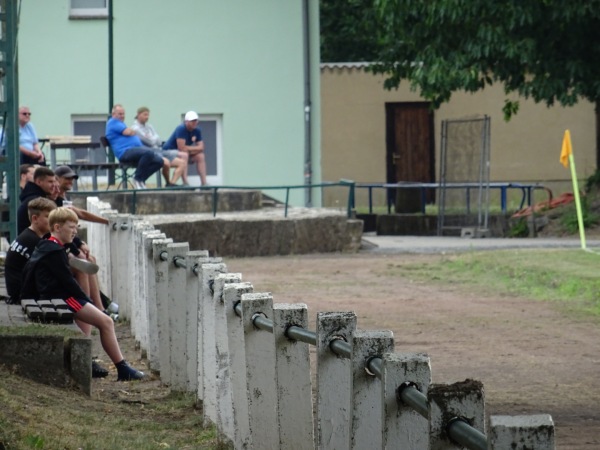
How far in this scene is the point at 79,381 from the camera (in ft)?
32.3

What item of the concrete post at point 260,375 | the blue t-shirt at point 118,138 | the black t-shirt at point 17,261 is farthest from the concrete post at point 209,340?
the blue t-shirt at point 118,138

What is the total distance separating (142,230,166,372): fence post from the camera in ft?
37.6

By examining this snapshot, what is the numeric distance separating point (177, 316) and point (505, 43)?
16.8 m

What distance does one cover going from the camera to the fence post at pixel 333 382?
19.3 ft

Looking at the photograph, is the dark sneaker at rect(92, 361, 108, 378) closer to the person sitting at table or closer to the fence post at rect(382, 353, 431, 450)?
the fence post at rect(382, 353, 431, 450)

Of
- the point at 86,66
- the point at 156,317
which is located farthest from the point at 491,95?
the point at 156,317

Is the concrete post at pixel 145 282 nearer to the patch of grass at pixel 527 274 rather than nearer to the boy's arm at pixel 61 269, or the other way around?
the boy's arm at pixel 61 269

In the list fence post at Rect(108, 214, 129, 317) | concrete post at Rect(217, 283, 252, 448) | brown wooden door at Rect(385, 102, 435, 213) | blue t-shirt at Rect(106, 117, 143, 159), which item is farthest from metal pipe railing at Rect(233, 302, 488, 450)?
brown wooden door at Rect(385, 102, 435, 213)

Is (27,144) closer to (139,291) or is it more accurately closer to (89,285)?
(89,285)

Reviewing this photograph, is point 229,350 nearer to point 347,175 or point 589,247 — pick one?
point 589,247

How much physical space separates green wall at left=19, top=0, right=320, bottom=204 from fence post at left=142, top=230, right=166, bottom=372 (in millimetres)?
18348

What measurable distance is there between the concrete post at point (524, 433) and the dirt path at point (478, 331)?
4507mm

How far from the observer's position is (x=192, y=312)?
10.1 meters

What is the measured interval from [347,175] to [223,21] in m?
10.0
